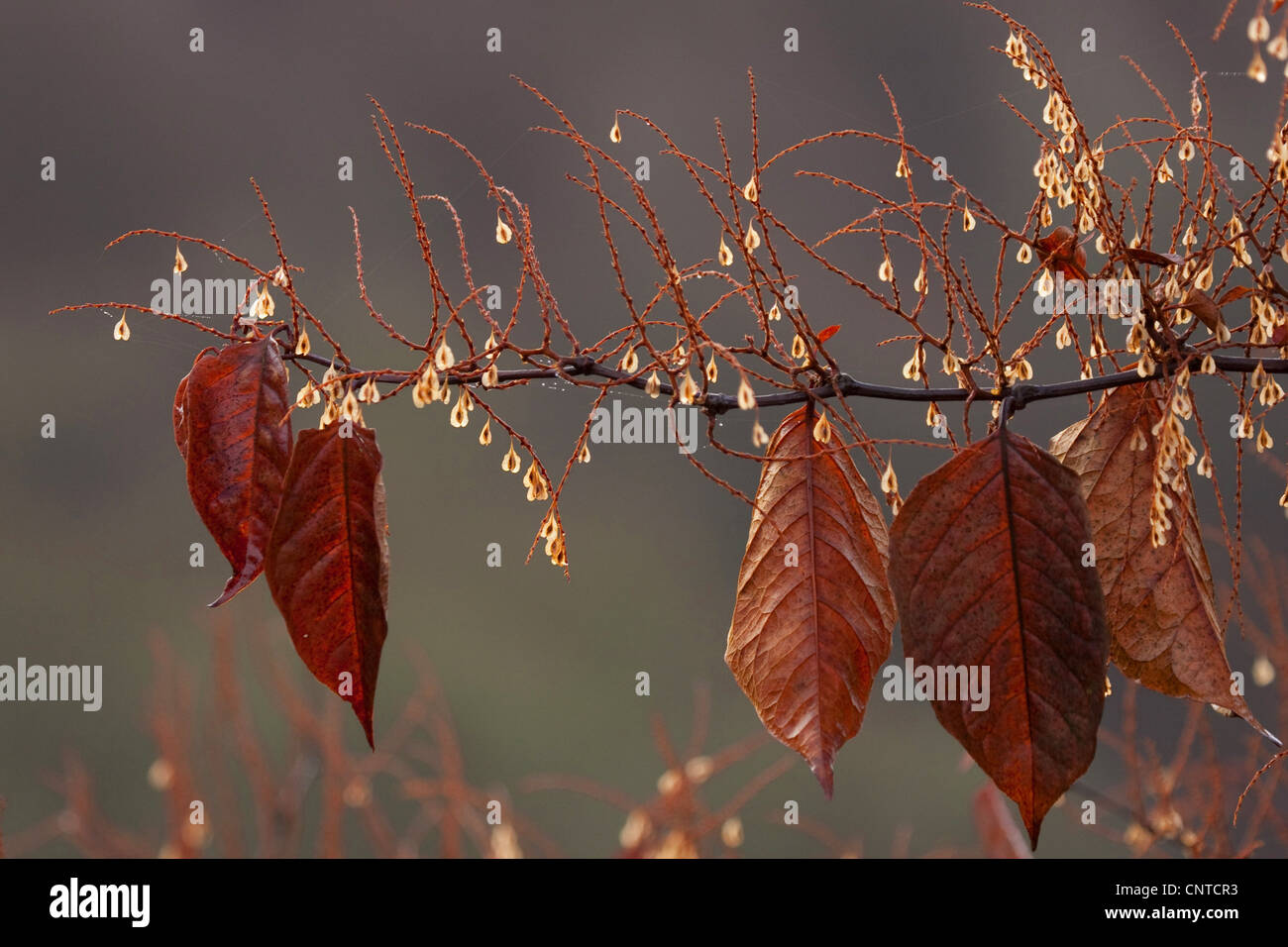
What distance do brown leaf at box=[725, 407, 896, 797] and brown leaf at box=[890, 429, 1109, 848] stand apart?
38mm

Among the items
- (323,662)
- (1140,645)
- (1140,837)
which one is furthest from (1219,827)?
(323,662)

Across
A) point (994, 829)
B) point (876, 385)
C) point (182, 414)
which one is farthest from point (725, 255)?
point (994, 829)

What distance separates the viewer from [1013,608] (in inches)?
12.4

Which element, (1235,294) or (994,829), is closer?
(1235,294)

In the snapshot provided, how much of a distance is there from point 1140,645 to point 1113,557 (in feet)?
0.10

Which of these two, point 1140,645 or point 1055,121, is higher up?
point 1055,121

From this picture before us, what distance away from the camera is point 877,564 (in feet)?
1.16

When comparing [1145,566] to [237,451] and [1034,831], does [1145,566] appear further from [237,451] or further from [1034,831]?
[237,451]

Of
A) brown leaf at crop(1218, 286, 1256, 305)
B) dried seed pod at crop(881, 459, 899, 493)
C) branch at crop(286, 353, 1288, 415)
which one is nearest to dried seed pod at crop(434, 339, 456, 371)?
branch at crop(286, 353, 1288, 415)

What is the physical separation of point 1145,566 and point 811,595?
0.11 metres

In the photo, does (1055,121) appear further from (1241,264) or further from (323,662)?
(323,662)

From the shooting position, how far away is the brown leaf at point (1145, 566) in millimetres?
347

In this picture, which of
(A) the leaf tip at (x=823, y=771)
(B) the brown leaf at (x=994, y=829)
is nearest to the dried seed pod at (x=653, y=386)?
(A) the leaf tip at (x=823, y=771)

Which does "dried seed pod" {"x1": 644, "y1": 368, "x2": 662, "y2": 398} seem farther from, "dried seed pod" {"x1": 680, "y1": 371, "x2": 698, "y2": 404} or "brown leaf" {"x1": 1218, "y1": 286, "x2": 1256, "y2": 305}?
"brown leaf" {"x1": 1218, "y1": 286, "x2": 1256, "y2": 305}
